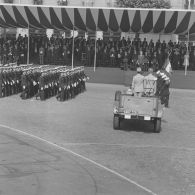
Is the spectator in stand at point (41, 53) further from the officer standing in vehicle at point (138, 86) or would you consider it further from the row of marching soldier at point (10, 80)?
the officer standing in vehicle at point (138, 86)

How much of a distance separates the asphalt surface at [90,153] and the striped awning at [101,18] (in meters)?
9.06

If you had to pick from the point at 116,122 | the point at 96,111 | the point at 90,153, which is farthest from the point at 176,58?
the point at 90,153

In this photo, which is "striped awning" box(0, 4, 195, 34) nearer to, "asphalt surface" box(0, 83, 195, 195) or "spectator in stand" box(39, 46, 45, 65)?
"spectator in stand" box(39, 46, 45, 65)

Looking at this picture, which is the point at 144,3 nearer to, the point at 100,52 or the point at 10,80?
the point at 100,52

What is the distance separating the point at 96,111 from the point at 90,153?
21.9 feet

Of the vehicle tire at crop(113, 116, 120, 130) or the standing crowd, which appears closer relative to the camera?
the vehicle tire at crop(113, 116, 120, 130)

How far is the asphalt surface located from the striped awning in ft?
29.7

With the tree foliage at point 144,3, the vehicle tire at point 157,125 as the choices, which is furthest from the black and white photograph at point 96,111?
the tree foliage at point 144,3

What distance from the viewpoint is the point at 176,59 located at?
29.1 meters

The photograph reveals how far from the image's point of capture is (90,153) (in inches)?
429

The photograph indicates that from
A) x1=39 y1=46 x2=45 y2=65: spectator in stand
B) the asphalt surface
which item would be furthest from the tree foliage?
the asphalt surface

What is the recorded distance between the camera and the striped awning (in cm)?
2602

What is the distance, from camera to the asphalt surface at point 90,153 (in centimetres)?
Result: 840

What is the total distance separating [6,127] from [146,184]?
6.07 metres
